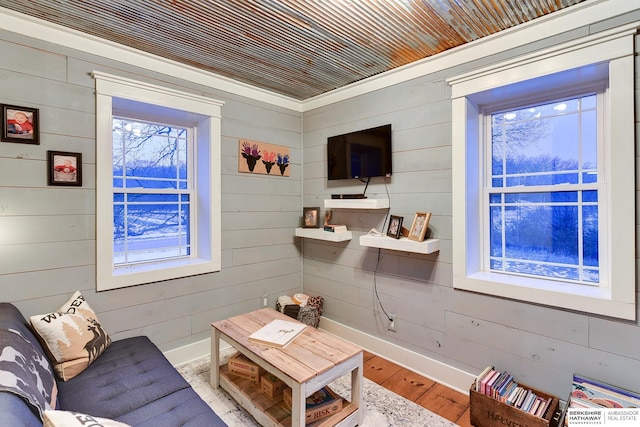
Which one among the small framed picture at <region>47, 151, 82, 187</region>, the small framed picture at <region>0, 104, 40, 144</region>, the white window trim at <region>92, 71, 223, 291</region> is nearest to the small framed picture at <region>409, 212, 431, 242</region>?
the white window trim at <region>92, 71, 223, 291</region>

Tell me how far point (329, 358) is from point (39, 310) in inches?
75.8

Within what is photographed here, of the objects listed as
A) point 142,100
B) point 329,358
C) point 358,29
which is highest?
point 358,29

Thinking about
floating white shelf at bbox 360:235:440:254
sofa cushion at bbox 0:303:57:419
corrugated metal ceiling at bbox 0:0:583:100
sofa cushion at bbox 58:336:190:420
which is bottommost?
sofa cushion at bbox 58:336:190:420

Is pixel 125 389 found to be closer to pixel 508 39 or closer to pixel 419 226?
pixel 419 226

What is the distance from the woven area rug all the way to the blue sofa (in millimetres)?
514

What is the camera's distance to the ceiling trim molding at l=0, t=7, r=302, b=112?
6.46 feet

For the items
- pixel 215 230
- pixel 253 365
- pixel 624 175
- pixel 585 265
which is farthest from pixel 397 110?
pixel 253 365

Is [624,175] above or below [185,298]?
above

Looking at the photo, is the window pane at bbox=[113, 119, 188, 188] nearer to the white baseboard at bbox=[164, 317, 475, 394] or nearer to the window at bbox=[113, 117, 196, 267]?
the window at bbox=[113, 117, 196, 267]

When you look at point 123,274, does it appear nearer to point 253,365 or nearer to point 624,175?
point 253,365

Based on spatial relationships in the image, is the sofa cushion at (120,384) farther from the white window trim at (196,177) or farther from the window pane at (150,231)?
the window pane at (150,231)

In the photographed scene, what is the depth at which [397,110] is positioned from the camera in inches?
105

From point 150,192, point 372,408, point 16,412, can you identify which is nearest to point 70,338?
point 16,412

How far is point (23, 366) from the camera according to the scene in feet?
4.03
